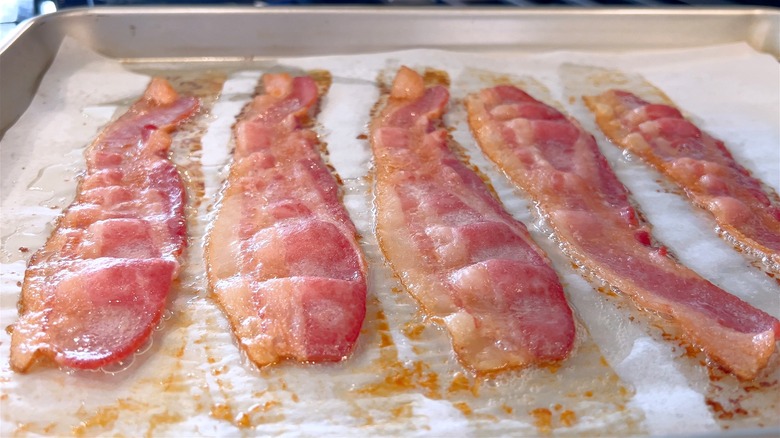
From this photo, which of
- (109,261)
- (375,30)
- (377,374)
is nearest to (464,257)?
(377,374)

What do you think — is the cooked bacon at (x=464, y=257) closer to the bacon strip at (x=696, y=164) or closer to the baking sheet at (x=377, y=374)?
the baking sheet at (x=377, y=374)

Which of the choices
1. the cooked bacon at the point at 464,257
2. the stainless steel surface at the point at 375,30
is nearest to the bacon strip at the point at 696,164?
the stainless steel surface at the point at 375,30

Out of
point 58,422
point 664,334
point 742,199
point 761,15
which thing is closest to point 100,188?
point 58,422

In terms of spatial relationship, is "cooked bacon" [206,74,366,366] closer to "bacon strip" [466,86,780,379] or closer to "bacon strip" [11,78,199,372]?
"bacon strip" [11,78,199,372]

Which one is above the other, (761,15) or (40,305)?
(761,15)

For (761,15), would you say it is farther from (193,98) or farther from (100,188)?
(100,188)
